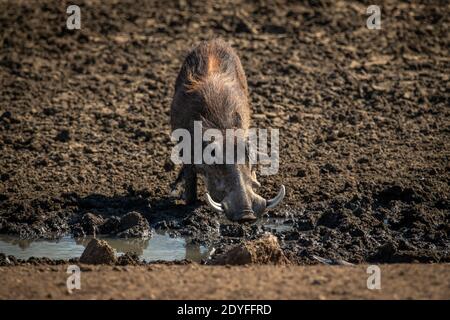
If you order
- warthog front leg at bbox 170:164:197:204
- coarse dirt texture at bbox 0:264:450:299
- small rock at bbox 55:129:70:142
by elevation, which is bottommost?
coarse dirt texture at bbox 0:264:450:299

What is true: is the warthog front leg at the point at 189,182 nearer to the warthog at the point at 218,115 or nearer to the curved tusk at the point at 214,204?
the warthog at the point at 218,115

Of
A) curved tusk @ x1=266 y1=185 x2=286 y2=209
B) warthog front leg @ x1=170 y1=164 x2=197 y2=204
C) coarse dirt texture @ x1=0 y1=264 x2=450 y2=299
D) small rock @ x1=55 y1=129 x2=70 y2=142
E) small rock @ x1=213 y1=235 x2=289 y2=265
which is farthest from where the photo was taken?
small rock @ x1=55 y1=129 x2=70 y2=142

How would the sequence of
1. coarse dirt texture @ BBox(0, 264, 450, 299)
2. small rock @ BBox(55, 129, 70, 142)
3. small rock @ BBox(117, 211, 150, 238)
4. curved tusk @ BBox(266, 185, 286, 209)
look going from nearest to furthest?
coarse dirt texture @ BBox(0, 264, 450, 299) < curved tusk @ BBox(266, 185, 286, 209) < small rock @ BBox(117, 211, 150, 238) < small rock @ BBox(55, 129, 70, 142)

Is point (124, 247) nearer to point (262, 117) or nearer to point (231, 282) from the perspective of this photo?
point (231, 282)

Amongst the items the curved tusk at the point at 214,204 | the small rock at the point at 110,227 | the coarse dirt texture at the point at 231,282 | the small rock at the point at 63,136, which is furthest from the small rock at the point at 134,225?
the small rock at the point at 63,136

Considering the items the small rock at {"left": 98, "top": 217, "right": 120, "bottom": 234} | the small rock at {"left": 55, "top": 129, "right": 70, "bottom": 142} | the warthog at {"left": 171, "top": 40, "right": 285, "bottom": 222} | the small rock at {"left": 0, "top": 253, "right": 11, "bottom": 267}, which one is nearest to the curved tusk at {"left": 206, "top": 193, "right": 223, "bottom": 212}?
the warthog at {"left": 171, "top": 40, "right": 285, "bottom": 222}

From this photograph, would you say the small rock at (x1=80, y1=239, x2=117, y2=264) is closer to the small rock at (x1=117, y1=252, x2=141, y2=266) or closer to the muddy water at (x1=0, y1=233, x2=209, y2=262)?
the small rock at (x1=117, y1=252, x2=141, y2=266)

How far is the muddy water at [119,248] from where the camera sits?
25.7 feet

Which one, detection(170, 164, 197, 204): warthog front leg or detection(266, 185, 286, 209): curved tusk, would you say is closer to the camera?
detection(266, 185, 286, 209): curved tusk

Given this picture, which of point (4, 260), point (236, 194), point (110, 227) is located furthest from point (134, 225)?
point (4, 260)

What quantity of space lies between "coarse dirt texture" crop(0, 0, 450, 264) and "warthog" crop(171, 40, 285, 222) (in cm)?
36

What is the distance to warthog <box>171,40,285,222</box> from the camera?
7.84m
